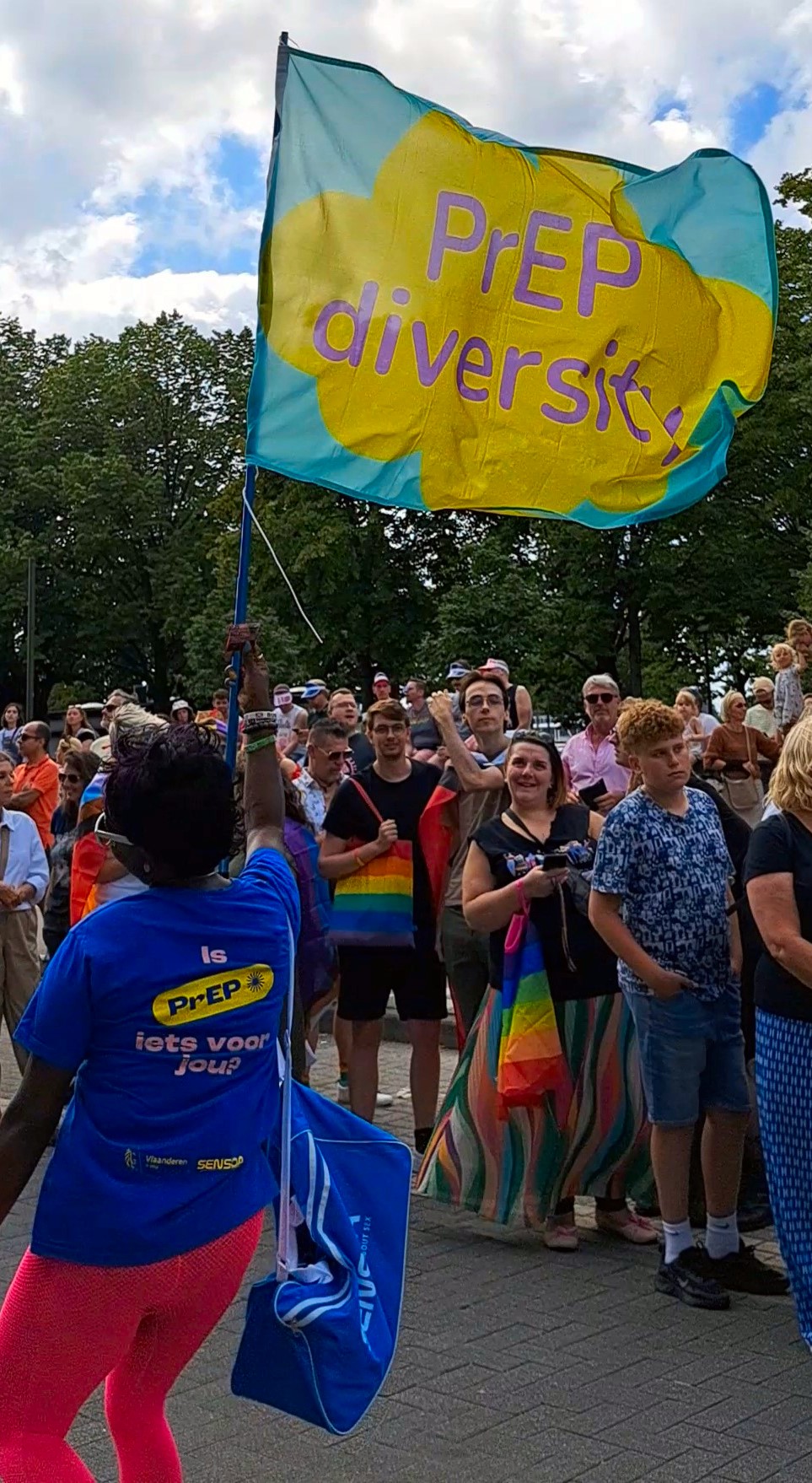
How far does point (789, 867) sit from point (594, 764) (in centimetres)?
597

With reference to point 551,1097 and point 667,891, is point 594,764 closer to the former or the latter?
point 551,1097

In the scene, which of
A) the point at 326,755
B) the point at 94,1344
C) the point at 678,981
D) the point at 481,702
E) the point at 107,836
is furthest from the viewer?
the point at 326,755

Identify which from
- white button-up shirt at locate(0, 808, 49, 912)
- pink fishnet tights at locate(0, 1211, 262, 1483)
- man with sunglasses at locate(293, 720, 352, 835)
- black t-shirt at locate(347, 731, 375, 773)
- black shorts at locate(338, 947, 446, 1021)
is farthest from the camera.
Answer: black t-shirt at locate(347, 731, 375, 773)

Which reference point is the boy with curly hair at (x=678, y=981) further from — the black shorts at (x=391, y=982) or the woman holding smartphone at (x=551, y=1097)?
the black shorts at (x=391, y=982)

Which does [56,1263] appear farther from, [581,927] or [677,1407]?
[581,927]

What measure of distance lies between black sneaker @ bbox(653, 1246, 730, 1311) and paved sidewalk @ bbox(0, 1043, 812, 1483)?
0.16 ft

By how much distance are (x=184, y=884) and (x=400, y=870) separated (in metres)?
4.63

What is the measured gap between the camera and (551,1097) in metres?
6.36

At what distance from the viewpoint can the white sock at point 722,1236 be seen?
583 cm

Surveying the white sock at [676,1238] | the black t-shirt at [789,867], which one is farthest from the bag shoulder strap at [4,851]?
the black t-shirt at [789,867]

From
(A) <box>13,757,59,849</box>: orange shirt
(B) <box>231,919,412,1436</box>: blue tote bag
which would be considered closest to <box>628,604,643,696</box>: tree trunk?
(A) <box>13,757,59,849</box>: orange shirt

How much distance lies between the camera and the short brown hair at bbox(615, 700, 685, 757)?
18.9 feet

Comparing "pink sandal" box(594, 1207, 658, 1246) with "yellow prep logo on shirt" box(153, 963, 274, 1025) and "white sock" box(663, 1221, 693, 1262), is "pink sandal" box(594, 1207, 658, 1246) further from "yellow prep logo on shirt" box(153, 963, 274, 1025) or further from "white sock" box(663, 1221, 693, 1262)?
"yellow prep logo on shirt" box(153, 963, 274, 1025)

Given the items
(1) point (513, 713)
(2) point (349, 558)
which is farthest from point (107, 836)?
(2) point (349, 558)
